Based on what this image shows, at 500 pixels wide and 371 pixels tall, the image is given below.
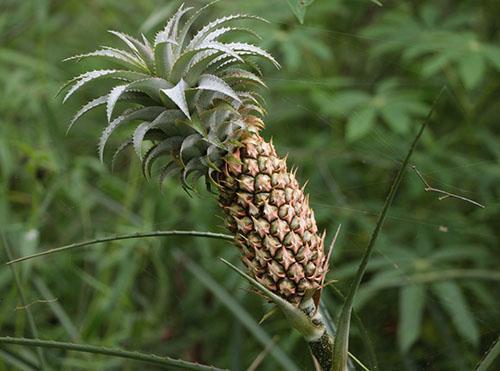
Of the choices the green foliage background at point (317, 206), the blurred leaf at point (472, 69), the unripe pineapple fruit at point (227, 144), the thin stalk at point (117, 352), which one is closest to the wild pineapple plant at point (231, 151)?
the unripe pineapple fruit at point (227, 144)

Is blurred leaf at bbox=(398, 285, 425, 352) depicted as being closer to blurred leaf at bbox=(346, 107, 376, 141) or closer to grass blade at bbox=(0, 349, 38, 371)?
blurred leaf at bbox=(346, 107, 376, 141)

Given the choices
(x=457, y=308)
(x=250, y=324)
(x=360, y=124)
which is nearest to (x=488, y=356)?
(x=250, y=324)

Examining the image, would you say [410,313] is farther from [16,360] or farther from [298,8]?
[298,8]

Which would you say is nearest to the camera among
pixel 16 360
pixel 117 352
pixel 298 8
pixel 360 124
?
pixel 117 352

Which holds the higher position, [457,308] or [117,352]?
[117,352]

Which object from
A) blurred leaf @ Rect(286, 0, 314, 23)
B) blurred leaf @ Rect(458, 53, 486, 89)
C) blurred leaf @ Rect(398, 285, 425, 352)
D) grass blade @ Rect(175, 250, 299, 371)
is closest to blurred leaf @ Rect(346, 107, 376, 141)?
blurred leaf @ Rect(458, 53, 486, 89)

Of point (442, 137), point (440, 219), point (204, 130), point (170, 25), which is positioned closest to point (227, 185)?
point (204, 130)
